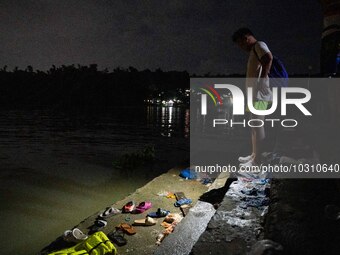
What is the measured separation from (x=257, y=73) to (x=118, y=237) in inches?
145

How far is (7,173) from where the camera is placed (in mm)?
10961

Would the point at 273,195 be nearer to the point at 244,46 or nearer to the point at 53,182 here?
the point at 244,46

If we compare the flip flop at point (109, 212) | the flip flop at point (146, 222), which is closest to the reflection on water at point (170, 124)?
the flip flop at point (109, 212)

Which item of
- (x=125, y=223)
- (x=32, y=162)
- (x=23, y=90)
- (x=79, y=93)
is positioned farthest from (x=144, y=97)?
(x=125, y=223)

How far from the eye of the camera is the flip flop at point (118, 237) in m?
4.56

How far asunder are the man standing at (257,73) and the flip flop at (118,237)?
2.47m

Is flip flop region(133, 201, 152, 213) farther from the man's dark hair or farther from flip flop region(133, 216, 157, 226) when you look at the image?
the man's dark hair

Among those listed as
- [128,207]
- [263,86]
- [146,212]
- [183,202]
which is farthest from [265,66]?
[128,207]

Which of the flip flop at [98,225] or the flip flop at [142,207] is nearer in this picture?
the flip flop at [98,225]

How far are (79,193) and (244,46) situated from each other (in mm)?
6699

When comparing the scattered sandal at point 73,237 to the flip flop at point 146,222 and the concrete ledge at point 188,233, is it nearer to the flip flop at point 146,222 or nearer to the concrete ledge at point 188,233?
the flip flop at point 146,222

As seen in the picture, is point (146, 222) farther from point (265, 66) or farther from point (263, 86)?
point (265, 66)

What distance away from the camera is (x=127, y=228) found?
16.5ft

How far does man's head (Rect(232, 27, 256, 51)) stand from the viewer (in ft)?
15.4
